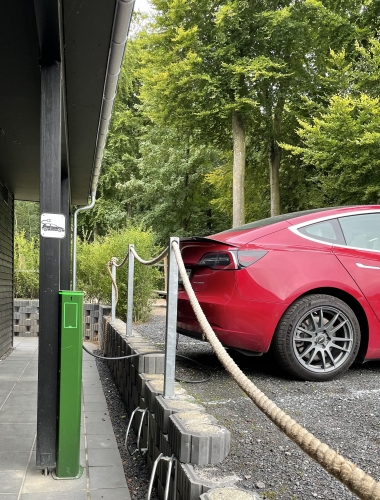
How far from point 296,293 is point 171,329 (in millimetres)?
1313

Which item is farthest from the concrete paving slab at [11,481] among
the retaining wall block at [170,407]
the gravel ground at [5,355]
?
the gravel ground at [5,355]

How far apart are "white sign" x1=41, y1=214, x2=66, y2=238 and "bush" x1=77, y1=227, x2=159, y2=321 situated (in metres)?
5.22

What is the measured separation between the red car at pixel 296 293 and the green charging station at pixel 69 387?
1212 millimetres

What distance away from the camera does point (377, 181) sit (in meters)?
12.4

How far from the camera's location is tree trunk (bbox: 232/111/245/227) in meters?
15.4

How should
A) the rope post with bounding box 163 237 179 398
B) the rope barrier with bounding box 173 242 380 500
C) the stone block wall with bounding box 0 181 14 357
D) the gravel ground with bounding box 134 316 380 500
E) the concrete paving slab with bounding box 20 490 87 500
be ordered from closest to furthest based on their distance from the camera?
1. the rope barrier with bounding box 173 242 380 500
2. the gravel ground with bounding box 134 316 380 500
3. the concrete paving slab with bounding box 20 490 87 500
4. the rope post with bounding box 163 237 179 398
5. the stone block wall with bounding box 0 181 14 357

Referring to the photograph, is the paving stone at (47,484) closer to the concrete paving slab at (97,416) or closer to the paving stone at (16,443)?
the paving stone at (16,443)

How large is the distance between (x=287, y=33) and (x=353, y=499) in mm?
16381

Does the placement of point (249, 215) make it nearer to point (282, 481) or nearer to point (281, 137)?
point (281, 137)

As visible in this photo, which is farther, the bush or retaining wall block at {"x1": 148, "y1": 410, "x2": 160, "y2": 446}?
the bush

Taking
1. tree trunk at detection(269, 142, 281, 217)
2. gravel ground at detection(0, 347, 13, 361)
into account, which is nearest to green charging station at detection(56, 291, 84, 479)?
gravel ground at detection(0, 347, 13, 361)

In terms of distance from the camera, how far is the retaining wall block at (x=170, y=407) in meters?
2.25

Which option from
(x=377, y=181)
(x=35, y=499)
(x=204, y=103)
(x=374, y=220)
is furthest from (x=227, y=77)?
(x=35, y=499)

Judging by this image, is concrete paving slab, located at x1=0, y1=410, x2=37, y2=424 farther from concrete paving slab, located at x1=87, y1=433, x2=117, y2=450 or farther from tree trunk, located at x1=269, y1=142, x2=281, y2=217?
tree trunk, located at x1=269, y1=142, x2=281, y2=217
